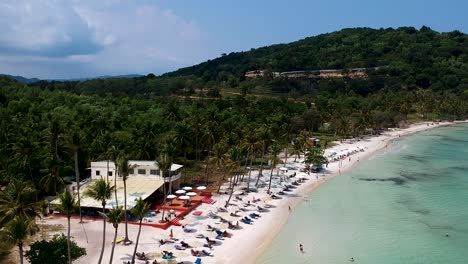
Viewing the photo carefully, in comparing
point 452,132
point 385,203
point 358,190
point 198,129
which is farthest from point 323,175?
point 452,132

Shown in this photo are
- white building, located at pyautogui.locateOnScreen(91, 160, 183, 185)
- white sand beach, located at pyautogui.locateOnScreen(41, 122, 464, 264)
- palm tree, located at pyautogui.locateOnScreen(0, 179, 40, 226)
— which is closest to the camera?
palm tree, located at pyautogui.locateOnScreen(0, 179, 40, 226)

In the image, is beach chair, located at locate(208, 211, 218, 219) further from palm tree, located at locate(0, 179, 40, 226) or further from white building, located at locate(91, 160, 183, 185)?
palm tree, located at locate(0, 179, 40, 226)

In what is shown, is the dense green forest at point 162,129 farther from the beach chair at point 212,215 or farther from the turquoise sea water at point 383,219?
the turquoise sea water at point 383,219

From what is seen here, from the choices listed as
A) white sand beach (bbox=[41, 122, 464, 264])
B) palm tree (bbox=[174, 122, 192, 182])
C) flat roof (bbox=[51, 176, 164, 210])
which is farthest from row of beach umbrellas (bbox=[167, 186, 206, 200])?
palm tree (bbox=[174, 122, 192, 182])

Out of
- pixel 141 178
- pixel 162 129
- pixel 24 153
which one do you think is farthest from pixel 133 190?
pixel 162 129

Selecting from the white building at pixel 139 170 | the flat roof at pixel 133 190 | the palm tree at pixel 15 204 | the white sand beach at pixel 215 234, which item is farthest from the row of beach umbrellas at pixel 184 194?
the palm tree at pixel 15 204

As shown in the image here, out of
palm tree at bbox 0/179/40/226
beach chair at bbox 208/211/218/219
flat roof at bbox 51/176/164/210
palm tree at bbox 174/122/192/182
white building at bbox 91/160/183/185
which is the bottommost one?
beach chair at bbox 208/211/218/219
